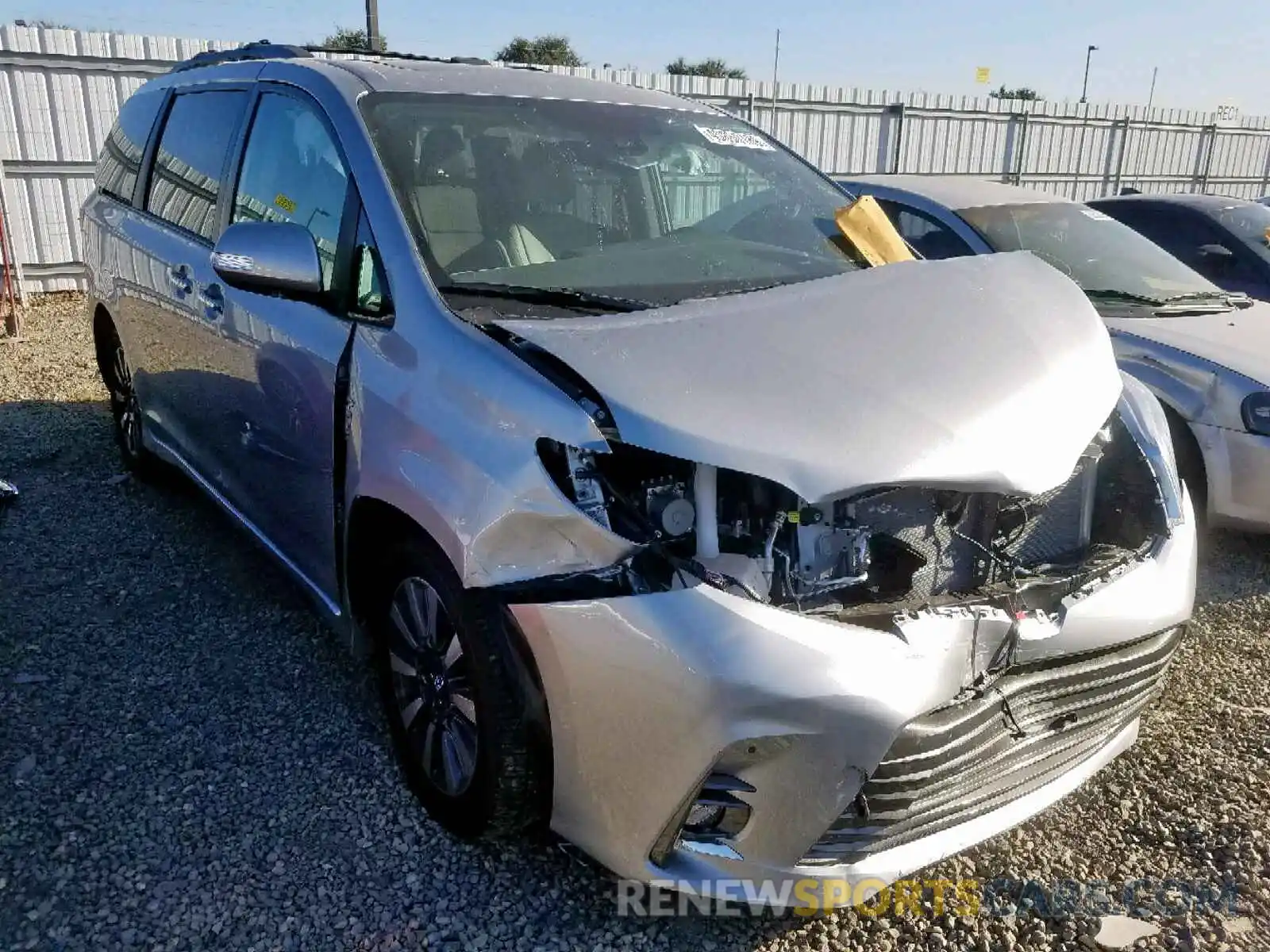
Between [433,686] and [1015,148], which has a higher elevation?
[1015,148]

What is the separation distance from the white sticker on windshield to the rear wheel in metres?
2.92

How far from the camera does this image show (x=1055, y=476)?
209 cm

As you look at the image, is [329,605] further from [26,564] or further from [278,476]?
[26,564]

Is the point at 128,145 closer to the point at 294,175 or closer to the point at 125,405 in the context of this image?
the point at 125,405

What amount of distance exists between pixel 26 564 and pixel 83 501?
0.78 meters

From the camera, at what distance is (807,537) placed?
2.06 m

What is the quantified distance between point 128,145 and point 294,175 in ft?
6.96

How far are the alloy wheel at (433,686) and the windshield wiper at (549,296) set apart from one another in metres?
0.71

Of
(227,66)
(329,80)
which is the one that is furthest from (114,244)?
(329,80)

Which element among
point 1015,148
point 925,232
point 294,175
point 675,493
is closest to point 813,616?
point 675,493

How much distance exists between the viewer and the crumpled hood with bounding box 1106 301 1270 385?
4.19 meters

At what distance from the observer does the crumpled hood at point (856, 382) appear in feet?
6.29

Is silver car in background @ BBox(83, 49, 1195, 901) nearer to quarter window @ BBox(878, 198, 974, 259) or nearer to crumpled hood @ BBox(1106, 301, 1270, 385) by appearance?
crumpled hood @ BBox(1106, 301, 1270, 385)

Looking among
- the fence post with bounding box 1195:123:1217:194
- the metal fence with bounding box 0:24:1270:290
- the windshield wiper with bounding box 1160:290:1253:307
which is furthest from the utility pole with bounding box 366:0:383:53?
the fence post with bounding box 1195:123:1217:194
